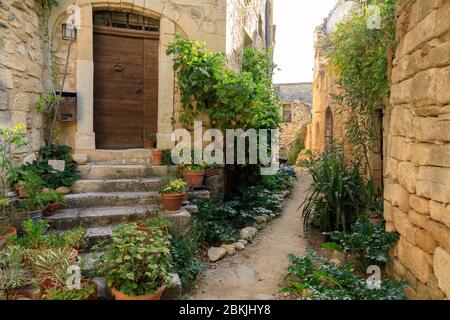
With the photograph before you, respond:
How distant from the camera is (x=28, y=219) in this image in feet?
10.3

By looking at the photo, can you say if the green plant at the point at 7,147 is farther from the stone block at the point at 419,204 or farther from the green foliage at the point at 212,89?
the stone block at the point at 419,204

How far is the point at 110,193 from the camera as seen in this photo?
4125mm

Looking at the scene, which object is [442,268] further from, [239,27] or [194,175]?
[239,27]

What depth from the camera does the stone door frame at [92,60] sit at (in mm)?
4602

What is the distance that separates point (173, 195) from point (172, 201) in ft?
0.25

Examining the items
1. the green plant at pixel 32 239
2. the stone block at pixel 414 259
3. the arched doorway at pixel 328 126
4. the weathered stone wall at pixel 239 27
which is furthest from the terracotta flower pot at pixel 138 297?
the arched doorway at pixel 328 126

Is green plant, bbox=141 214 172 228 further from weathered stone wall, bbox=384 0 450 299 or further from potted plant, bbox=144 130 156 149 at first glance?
weathered stone wall, bbox=384 0 450 299

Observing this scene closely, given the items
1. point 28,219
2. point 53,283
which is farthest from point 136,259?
point 28,219

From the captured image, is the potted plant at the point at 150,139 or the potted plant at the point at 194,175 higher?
the potted plant at the point at 150,139

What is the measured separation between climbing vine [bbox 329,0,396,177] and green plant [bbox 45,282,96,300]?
3748 millimetres

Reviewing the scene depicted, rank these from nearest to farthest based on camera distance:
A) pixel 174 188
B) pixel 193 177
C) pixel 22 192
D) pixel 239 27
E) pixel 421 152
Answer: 1. pixel 421 152
2. pixel 22 192
3. pixel 174 188
4. pixel 193 177
5. pixel 239 27

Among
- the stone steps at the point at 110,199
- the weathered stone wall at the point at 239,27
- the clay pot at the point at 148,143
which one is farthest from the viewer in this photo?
the weathered stone wall at the point at 239,27

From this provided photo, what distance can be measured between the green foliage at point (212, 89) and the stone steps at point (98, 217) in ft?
5.71

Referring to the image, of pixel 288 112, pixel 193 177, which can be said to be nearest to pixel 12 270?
pixel 193 177
